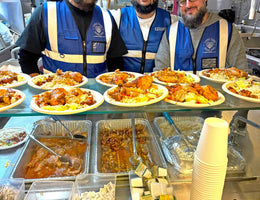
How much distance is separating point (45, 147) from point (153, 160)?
1.11 meters

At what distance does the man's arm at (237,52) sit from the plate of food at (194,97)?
2.03 metres

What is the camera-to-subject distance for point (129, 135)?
2.55 metres

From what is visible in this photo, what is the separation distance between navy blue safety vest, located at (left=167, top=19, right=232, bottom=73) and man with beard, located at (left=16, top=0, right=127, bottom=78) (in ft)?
3.53

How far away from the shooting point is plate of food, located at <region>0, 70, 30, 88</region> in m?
2.00

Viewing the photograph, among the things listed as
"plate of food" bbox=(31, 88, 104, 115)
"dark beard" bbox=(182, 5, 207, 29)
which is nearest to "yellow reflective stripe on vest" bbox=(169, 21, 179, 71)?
"dark beard" bbox=(182, 5, 207, 29)

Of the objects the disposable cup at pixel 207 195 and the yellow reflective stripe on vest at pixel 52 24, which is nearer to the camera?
the disposable cup at pixel 207 195

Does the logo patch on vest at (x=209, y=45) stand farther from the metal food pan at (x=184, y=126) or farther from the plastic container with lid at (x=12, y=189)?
the plastic container with lid at (x=12, y=189)

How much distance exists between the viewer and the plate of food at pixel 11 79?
78.9 inches

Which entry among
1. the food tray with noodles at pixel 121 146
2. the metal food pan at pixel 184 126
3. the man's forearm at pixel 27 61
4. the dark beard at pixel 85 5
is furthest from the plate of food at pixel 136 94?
the man's forearm at pixel 27 61

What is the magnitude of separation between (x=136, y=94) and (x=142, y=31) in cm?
228

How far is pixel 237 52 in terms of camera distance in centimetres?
354

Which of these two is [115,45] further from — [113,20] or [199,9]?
[199,9]

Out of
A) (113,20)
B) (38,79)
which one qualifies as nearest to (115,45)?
(113,20)

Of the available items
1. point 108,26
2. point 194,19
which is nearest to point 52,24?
point 108,26
